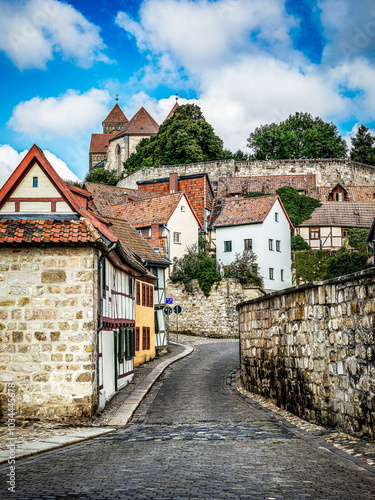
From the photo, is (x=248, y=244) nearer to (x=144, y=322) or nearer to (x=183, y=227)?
(x=183, y=227)

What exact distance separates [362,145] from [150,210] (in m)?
49.4

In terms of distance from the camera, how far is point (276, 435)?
1036 centimetres

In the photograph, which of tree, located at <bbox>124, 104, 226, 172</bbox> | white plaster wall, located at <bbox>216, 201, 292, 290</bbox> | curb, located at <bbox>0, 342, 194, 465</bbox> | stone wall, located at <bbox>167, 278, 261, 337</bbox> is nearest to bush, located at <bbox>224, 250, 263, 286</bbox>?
stone wall, located at <bbox>167, 278, 261, 337</bbox>

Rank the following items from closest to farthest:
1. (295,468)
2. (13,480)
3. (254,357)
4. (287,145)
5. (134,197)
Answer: (13,480), (295,468), (254,357), (134,197), (287,145)

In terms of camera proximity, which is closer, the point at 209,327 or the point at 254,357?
the point at 254,357

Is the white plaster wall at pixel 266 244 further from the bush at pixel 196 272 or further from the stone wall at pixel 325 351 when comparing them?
the stone wall at pixel 325 351

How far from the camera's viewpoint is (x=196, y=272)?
4500cm

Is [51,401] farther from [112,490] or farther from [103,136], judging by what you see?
[103,136]

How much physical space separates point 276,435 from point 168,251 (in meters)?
39.3

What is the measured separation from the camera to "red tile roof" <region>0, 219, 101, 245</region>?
1332 centimetres

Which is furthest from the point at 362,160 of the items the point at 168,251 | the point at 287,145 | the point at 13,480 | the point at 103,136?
the point at 13,480

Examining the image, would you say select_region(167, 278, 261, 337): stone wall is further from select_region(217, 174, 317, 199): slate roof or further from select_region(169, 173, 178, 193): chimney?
select_region(217, 174, 317, 199): slate roof

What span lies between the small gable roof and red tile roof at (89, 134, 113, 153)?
272ft

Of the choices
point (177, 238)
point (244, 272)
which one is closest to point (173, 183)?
point (177, 238)
